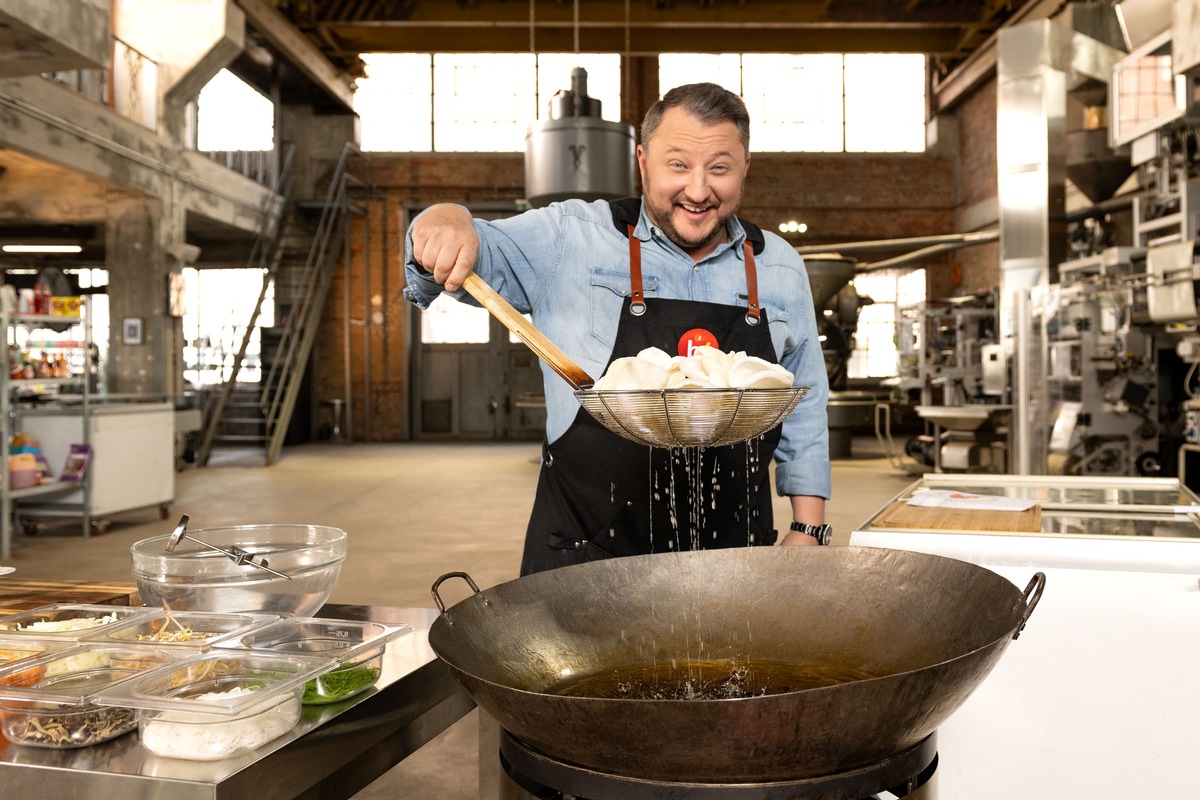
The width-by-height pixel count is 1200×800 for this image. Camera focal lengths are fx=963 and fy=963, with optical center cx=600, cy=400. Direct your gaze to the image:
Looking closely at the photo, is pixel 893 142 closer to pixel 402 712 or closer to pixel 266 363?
pixel 266 363

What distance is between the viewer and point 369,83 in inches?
531

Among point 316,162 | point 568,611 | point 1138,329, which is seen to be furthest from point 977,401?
point 316,162

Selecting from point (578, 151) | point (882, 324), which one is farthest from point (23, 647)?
point (882, 324)

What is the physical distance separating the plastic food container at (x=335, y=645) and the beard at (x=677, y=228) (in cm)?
85

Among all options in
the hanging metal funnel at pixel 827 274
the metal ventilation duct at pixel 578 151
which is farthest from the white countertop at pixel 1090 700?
the hanging metal funnel at pixel 827 274

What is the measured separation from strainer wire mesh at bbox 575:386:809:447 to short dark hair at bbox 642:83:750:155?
53 cm

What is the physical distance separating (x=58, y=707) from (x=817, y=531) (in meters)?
1.23

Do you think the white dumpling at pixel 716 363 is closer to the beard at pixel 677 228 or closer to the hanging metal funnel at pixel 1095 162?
the beard at pixel 677 228

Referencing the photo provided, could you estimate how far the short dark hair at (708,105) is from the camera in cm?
156

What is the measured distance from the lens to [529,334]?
1.32 m

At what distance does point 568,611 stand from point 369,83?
44.4ft

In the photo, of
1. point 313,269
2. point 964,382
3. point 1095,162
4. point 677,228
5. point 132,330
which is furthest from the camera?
point 313,269

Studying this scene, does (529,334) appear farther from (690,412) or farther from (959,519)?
(959,519)

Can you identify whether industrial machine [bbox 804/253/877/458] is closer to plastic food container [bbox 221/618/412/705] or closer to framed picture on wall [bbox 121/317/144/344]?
framed picture on wall [bbox 121/317/144/344]
